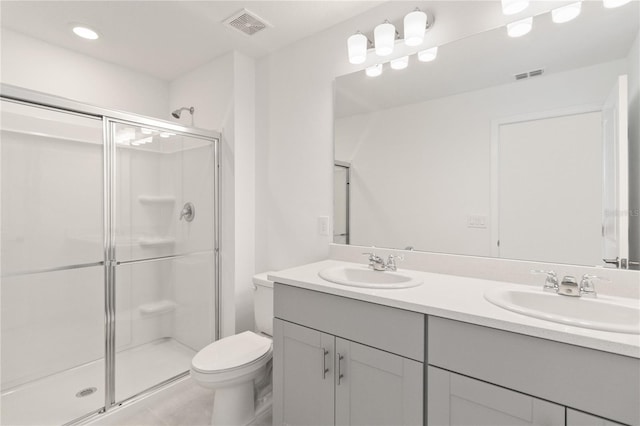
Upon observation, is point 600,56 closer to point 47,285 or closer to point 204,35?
point 204,35

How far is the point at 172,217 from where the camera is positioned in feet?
7.80

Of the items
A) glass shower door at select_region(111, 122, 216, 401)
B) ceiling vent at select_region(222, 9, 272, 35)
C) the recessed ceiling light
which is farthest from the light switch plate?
the recessed ceiling light

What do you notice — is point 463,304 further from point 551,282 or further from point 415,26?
point 415,26

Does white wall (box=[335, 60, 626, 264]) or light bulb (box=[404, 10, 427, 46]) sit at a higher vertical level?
light bulb (box=[404, 10, 427, 46])

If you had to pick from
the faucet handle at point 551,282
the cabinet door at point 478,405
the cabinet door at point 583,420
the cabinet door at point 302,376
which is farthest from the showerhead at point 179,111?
the cabinet door at point 583,420

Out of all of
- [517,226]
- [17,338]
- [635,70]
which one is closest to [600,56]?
[635,70]

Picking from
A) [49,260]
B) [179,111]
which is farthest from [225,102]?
[49,260]

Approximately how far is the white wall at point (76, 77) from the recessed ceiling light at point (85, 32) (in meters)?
0.31

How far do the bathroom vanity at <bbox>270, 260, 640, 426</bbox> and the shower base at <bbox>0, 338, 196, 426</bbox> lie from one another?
44.9 inches

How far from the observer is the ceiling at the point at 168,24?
1.81 m

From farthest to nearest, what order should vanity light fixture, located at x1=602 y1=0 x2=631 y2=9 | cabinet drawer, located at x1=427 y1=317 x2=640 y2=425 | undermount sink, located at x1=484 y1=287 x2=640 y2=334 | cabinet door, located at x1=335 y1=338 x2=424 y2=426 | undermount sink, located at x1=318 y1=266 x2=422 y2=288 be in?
1. undermount sink, located at x1=318 y1=266 x2=422 y2=288
2. vanity light fixture, located at x1=602 y1=0 x2=631 y2=9
3. cabinet door, located at x1=335 y1=338 x2=424 y2=426
4. undermount sink, located at x1=484 y1=287 x2=640 y2=334
5. cabinet drawer, located at x1=427 y1=317 x2=640 y2=425

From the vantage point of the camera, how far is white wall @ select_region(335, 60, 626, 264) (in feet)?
4.43

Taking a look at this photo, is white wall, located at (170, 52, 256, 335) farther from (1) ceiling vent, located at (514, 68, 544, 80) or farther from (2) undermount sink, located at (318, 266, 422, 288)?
(1) ceiling vent, located at (514, 68, 544, 80)

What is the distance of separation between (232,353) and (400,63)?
74.4 inches
